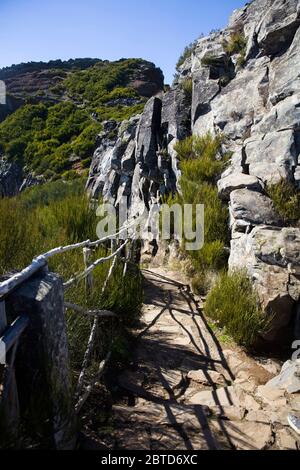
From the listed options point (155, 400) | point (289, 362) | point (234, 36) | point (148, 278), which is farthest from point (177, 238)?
point (234, 36)

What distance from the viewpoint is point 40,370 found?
1.65m

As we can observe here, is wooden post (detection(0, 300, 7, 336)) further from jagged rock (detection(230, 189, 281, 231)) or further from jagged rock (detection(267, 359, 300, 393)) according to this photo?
jagged rock (detection(230, 189, 281, 231))

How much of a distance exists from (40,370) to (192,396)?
172 centimetres

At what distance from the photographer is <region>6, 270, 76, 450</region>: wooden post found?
5.19 ft

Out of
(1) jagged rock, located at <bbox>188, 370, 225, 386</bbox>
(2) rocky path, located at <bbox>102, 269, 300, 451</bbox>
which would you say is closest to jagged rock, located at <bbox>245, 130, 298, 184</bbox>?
(2) rocky path, located at <bbox>102, 269, 300, 451</bbox>

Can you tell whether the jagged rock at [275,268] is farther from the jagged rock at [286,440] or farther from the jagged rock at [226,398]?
the jagged rock at [286,440]

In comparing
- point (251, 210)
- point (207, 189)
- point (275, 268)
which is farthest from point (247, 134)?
point (275, 268)

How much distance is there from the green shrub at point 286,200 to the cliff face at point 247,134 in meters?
0.09

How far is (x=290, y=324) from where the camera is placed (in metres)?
3.94

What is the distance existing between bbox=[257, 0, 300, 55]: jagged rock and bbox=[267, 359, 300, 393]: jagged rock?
241 inches

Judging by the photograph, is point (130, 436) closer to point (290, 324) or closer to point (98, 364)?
point (98, 364)

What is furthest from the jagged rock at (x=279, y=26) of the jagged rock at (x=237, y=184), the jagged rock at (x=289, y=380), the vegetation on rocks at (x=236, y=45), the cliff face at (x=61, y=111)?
the cliff face at (x=61, y=111)

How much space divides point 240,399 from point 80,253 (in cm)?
217

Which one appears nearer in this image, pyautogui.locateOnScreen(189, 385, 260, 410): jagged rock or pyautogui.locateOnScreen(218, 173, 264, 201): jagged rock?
pyautogui.locateOnScreen(189, 385, 260, 410): jagged rock
